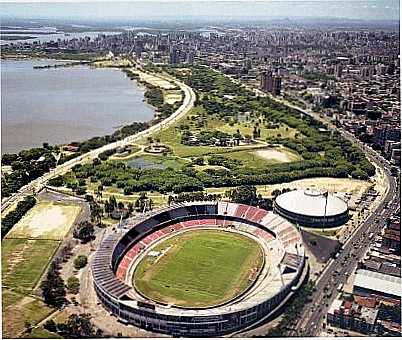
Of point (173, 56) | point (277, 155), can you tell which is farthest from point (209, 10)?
point (173, 56)

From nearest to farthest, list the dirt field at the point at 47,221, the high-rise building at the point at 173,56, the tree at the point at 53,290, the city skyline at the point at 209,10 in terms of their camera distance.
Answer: the tree at the point at 53,290, the dirt field at the point at 47,221, the city skyline at the point at 209,10, the high-rise building at the point at 173,56

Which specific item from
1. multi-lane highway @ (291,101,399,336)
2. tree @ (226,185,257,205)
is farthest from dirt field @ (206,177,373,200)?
multi-lane highway @ (291,101,399,336)

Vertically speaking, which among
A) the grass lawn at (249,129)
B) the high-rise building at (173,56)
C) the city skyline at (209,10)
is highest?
the city skyline at (209,10)

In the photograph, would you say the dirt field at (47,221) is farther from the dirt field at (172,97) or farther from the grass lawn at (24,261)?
the dirt field at (172,97)

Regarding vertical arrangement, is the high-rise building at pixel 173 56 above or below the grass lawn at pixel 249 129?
above

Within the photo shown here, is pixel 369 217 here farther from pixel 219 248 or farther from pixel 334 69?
pixel 334 69

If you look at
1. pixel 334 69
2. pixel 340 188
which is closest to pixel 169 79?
pixel 334 69

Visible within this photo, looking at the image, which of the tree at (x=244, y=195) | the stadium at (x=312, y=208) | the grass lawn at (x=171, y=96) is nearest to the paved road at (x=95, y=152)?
the grass lawn at (x=171, y=96)
